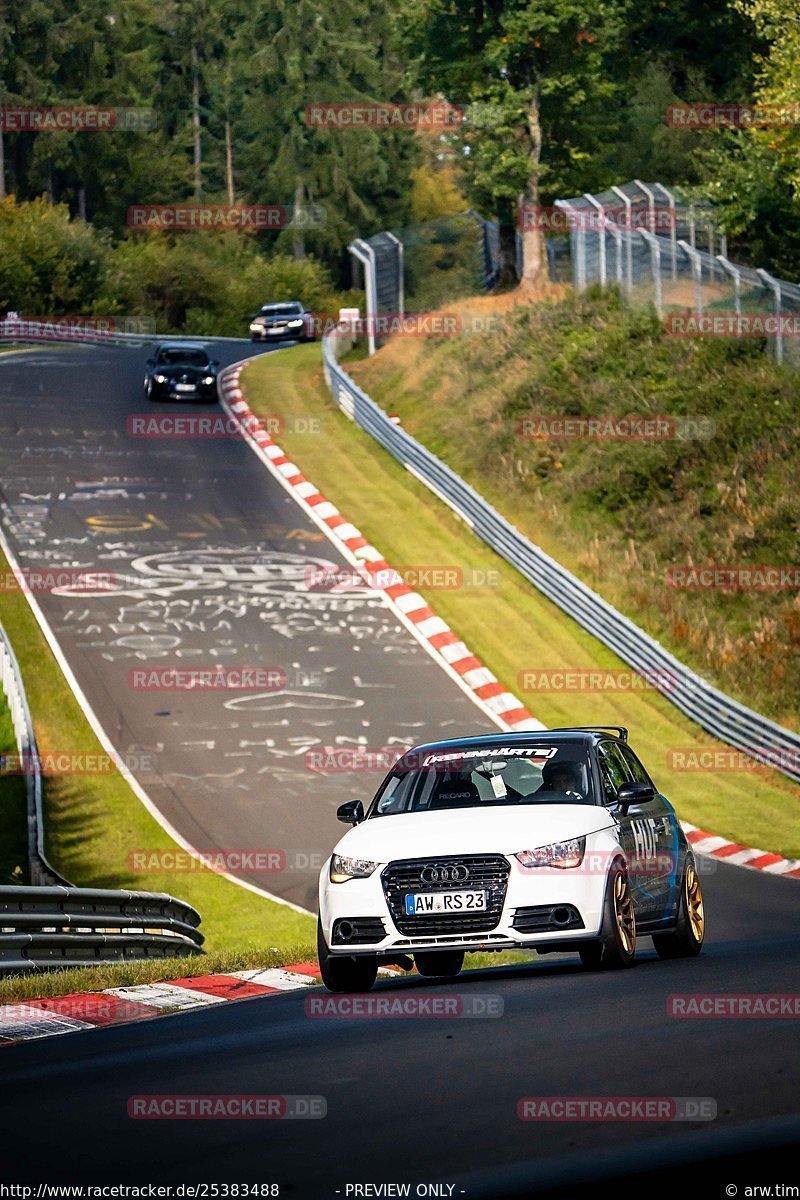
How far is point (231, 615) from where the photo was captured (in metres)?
29.7

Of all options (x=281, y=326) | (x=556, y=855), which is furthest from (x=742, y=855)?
(x=281, y=326)

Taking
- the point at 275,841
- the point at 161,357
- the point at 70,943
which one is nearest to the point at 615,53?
the point at 161,357

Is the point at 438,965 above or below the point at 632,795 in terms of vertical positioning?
below

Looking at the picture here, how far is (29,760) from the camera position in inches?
878

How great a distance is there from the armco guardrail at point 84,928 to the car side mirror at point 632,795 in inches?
180

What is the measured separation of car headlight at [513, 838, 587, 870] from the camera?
33.8ft

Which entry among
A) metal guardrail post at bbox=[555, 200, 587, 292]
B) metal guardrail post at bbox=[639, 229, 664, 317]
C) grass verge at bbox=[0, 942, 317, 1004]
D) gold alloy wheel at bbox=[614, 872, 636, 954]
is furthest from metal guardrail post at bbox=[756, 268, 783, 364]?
gold alloy wheel at bbox=[614, 872, 636, 954]

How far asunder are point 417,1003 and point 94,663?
59.1 feet

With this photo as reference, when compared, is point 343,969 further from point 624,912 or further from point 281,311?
point 281,311

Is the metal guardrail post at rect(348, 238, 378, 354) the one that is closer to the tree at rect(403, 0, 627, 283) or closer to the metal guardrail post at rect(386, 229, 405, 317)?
the metal guardrail post at rect(386, 229, 405, 317)

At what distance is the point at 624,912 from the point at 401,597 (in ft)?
68.0

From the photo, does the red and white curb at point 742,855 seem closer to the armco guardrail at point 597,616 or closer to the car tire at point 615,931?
the armco guardrail at point 597,616

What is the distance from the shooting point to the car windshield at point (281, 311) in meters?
65.2

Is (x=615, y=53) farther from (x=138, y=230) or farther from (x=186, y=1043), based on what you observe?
(x=186, y=1043)
